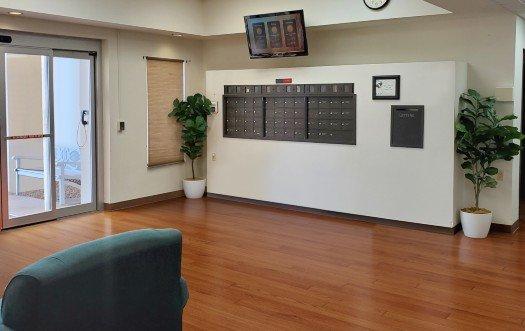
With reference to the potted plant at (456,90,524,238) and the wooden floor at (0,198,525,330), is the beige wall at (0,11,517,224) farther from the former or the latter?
the wooden floor at (0,198,525,330)

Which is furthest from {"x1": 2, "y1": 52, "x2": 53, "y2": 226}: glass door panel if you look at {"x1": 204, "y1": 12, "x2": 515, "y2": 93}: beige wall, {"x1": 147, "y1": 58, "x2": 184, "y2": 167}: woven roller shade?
{"x1": 204, "y1": 12, "x2": 515, "y2": 93}: beige wall

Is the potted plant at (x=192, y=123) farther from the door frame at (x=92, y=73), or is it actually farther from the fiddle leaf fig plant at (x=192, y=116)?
the door frame at (x=92, y=73)

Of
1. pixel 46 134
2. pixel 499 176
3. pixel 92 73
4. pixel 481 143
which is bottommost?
pixel 499 176

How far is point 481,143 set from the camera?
619 centimetres

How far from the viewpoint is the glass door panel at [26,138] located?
6.27 metres

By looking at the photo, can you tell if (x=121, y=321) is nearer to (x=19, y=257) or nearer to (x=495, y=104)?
(x=19, y=257)

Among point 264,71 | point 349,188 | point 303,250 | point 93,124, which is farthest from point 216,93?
point 303,250

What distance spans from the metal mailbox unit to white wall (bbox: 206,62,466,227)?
0.32 ft

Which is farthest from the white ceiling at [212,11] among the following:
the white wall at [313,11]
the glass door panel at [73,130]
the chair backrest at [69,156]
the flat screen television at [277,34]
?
the chair backrest at [69,156]

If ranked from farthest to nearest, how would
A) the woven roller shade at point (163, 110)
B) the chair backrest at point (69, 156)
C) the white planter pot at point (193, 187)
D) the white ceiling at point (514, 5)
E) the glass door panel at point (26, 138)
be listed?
the white planter pot at point (193, 187), the woven roller shade at point (163, 110), the chair backrest at point (69, 156), the glass door panel at point (26, 138), the white ceiling at point (514, 5)

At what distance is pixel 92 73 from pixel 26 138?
1285 mm

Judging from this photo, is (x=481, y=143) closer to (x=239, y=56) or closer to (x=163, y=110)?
(x=239, y=56)

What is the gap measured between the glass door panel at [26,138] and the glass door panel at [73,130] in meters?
0.18

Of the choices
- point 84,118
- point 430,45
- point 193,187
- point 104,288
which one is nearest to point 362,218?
point 430,45
